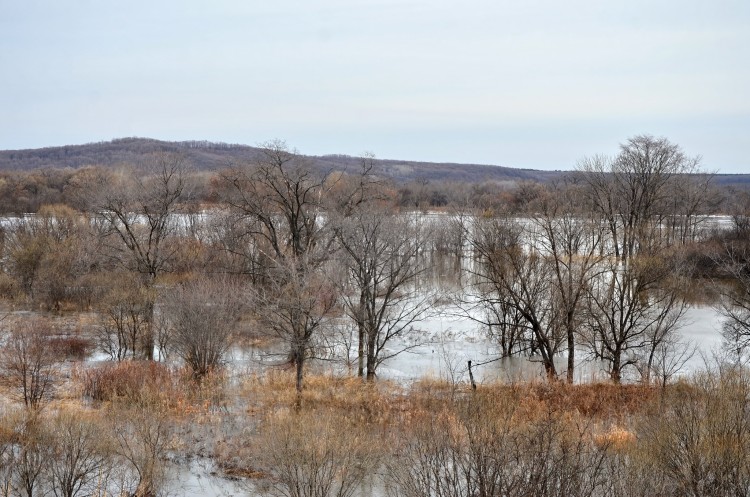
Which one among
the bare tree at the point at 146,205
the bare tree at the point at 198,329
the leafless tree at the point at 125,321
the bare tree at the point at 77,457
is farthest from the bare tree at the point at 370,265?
the bare tree at the point at 146,205

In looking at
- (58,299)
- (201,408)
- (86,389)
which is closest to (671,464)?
(201,408)

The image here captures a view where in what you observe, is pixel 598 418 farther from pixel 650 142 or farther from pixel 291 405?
pixel 650 142

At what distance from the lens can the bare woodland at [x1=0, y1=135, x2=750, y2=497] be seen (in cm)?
1041

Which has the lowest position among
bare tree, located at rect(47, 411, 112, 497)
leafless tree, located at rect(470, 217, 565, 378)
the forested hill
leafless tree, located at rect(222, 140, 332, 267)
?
bare tree, located at rect(47, 411, 112, 497)

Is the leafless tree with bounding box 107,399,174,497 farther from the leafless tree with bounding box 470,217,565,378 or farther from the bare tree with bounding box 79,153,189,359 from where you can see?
the bare tree with bounding box 79,153,189,359

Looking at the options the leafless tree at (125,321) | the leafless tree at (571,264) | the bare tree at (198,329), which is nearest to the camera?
the bare tree at (198,329)

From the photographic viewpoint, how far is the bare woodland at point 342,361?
1041 cm

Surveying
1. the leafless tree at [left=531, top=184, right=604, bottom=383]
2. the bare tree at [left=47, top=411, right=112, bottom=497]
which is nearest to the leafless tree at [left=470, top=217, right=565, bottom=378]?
the leafless tree at [left=531, top=184, right=604, bottom=383]

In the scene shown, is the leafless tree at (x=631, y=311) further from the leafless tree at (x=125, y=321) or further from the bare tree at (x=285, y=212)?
the leafless tree at (x=125, y=321)

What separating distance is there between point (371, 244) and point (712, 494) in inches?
551

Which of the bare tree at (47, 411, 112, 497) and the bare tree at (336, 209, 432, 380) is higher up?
the bare tree at (336, 209, 432, 380)

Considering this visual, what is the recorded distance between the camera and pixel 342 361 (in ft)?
72.9

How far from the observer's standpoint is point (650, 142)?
45.1 m

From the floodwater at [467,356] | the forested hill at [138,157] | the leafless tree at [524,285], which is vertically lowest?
the floodwater at [467,356]
